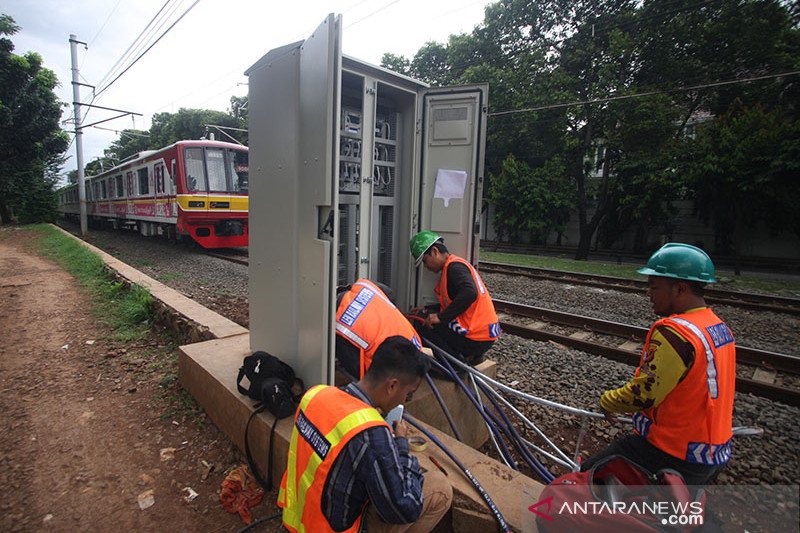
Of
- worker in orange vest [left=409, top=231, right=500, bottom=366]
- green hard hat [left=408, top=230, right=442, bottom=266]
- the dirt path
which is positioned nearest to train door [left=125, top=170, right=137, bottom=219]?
the dirt path

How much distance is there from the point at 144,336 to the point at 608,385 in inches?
213

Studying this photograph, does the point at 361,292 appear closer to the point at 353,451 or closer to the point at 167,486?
the point at 353,451

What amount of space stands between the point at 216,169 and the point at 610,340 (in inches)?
407

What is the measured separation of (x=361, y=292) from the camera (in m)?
2.83

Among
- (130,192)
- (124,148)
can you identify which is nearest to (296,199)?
(130,192)

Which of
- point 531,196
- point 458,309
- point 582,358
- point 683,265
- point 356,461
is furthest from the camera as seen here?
point 531,196

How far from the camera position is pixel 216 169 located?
37.6ft

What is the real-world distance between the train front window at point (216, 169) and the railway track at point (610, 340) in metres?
8.33

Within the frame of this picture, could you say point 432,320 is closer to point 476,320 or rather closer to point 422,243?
point 476,320

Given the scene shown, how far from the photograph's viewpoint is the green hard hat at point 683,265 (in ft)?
6.24

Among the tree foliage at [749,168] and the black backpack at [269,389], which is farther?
the tree foliage at [749,168]

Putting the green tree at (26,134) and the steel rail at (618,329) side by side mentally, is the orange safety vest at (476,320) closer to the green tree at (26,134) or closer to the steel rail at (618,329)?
the steel rail at (618,329)

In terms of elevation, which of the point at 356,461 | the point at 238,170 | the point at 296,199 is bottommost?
the point at 356,461

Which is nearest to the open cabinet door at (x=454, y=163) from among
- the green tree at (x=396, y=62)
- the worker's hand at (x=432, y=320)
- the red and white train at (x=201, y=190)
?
the worker's hand at (x=432, y=320)
